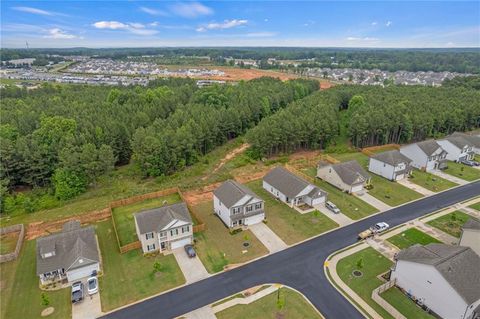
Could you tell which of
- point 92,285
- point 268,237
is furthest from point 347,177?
point 92,285

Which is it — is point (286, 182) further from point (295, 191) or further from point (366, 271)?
point (366, 271)

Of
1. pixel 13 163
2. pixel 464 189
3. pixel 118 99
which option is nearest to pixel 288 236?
pixel 464 189

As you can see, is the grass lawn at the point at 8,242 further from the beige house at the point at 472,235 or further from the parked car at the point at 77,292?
the beige house at the point at 472,235

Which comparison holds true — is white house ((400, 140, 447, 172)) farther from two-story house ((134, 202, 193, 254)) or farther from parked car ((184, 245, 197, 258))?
parked car ((184, 245, 197, 258))

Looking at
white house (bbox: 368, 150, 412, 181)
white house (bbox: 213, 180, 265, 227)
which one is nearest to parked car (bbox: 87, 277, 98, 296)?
white house (bbox: 213, 180, 265, 227)

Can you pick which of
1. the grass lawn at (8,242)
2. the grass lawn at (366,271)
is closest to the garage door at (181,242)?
the grass lawn at (366,271)
